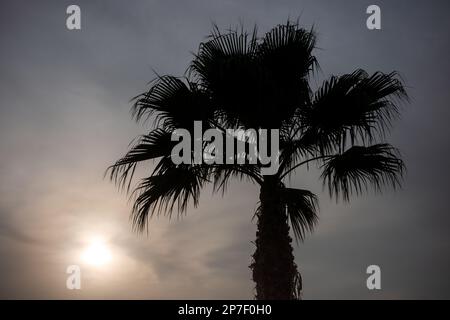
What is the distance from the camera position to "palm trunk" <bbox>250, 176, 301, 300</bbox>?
7.51m

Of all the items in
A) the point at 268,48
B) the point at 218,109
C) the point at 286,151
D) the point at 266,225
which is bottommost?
the point at 266,225

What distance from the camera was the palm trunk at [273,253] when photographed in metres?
7.51

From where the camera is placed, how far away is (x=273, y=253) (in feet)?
24.9

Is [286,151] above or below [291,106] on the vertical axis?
below
